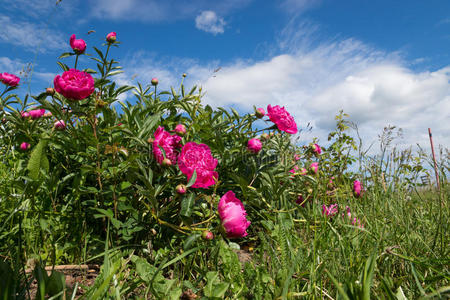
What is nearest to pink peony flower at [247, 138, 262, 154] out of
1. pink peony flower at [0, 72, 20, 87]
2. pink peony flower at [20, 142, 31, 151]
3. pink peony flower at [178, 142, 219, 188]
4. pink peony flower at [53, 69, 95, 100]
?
pink peony flower at [178, 142, 219, 188]

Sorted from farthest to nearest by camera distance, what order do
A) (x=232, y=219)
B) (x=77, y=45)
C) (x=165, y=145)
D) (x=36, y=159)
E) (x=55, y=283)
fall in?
1. (x=77, y=45)
2. (x=165, y=145)
3. (x=232, y=219)
4. (x=36, y=159)
5. (x=55, y=283)

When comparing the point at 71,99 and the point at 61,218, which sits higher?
the point at 71,99

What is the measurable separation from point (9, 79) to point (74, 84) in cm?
101

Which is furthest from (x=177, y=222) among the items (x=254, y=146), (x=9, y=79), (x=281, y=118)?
(x=9, y=79)

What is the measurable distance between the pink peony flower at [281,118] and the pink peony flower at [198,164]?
20.8 inches

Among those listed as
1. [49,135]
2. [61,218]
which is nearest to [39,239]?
[61,218]

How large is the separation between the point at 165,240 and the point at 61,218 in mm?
513

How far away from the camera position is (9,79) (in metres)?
1.97

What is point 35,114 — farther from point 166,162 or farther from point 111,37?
point 166,162

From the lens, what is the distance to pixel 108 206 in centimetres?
152

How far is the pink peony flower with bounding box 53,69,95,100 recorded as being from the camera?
129 cm

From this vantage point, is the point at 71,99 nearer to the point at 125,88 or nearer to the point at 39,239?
the point at 125,88

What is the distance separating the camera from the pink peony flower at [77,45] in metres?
1.57

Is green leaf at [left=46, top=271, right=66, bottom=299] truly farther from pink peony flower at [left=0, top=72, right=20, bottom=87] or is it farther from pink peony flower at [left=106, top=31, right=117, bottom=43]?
pink peony flower at [left=0, top=72, right=20, bottom=87]
